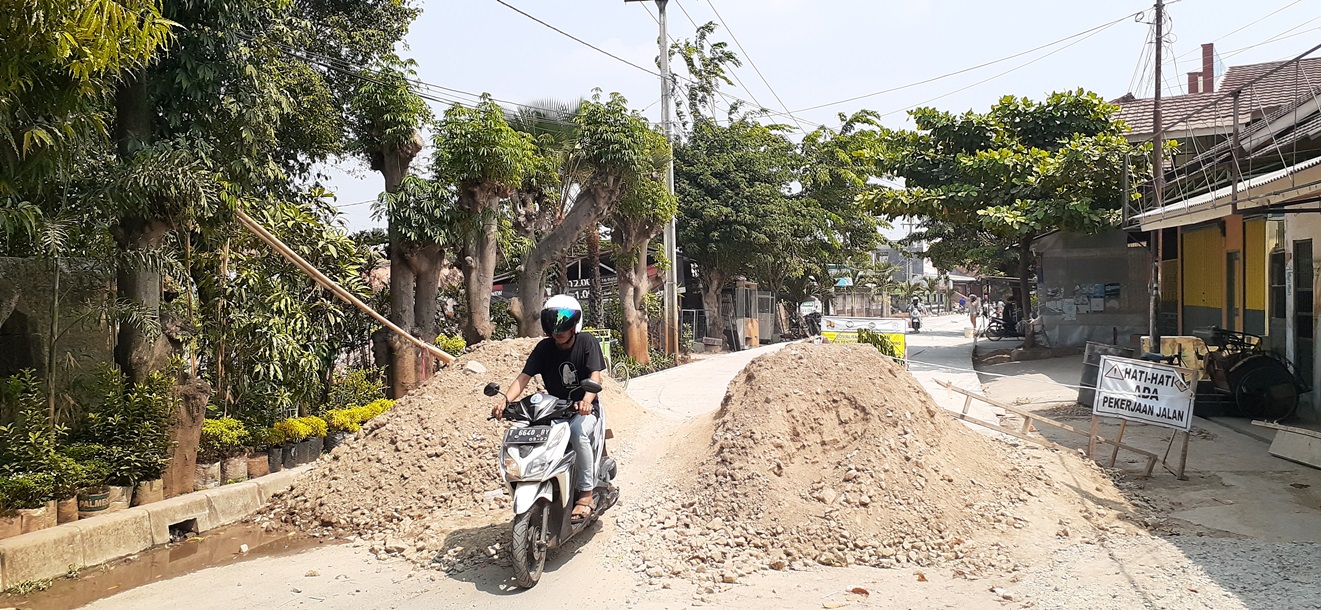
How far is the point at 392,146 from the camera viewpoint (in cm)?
1097

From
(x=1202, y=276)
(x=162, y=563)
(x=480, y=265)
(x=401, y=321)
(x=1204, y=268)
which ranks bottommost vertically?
(x=162, y=563)

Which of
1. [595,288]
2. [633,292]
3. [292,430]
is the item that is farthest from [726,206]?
[292,430]

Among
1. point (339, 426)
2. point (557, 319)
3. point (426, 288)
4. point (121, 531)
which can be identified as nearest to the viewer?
point (557, 319)

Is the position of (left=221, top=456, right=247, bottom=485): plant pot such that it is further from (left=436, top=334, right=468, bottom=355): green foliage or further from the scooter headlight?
(left=436, top=334, right=468, bottom=355): green foliage

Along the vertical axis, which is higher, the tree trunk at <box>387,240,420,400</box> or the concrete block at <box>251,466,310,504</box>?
the tree trunk at <box>387,240,420,400</box>

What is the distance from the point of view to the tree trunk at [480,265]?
464 inches

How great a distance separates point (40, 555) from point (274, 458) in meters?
2.41

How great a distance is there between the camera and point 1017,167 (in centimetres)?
1720

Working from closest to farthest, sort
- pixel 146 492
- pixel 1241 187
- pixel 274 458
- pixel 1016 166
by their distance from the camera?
pixel 146 492, pixel 274 458, pixel 1241 187, pixel 1016 166

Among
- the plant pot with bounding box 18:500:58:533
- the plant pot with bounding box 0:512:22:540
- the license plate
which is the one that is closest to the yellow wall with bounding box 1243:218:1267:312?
the license plate

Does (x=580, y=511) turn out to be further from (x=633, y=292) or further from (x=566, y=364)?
(x=633, y=292)

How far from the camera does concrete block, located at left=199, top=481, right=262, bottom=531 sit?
6902mm

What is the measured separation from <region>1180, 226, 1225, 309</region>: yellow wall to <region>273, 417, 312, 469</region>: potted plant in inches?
544

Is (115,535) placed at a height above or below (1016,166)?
below
